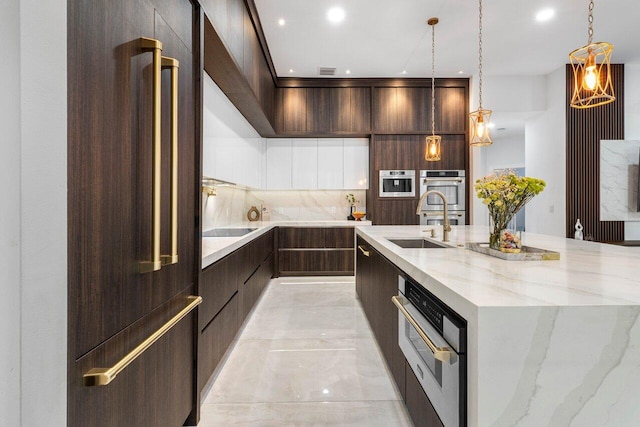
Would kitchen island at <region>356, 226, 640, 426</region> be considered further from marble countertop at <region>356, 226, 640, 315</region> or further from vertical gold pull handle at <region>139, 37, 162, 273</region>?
vertical gold pull handle at <region>139, 37, 162, 273</region>

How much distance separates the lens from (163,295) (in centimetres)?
129

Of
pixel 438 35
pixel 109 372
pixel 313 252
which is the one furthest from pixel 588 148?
pixel 109 372

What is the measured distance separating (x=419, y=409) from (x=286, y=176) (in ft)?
14.0

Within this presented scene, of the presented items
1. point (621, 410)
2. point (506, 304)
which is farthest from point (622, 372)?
point (506, 304)

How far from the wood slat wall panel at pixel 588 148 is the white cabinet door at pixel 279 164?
160 inches

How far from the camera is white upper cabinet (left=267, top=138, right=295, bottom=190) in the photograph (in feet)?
17.5

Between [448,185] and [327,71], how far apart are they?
247cm

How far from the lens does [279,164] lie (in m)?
5.34

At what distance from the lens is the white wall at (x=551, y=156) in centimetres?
479

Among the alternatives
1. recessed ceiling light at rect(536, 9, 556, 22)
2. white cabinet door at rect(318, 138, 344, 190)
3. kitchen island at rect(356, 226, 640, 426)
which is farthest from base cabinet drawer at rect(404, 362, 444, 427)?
white cabinet door at rect(318, 138, 344, 190)
